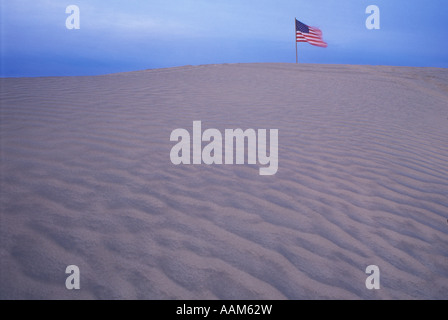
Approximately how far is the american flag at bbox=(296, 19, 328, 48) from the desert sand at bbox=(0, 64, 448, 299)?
995cm

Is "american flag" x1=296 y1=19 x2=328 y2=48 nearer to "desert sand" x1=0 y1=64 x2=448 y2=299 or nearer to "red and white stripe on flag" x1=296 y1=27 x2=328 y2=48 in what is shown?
"red and white stripe on flag" x1=296 y1=27 x2=328 y2=48

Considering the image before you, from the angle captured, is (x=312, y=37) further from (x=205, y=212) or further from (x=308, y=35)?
(x=205, y=212)

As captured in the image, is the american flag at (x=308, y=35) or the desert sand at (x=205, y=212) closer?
the desert sand at (x=205, y=212)

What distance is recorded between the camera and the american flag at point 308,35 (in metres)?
13.5

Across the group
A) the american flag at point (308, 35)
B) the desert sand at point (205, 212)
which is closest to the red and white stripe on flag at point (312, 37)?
the american flag at point (308, 35)

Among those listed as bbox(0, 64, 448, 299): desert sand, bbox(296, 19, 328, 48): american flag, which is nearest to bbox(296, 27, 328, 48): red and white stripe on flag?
bbox(296, 19, 328, 48): american flag

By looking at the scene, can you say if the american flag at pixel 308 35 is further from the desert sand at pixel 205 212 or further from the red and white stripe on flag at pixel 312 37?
the desert sand at pixel 205 212

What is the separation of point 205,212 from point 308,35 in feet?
44.7

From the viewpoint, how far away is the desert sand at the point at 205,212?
1.84m

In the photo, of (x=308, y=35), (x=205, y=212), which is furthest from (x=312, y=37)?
(x=205, y=212)

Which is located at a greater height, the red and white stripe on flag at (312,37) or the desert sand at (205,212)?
the red and white stripe on flag at (312,37)

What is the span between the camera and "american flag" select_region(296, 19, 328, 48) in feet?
44.3

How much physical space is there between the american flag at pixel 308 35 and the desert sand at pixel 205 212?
32.6 feet

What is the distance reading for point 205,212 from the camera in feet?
8.00
